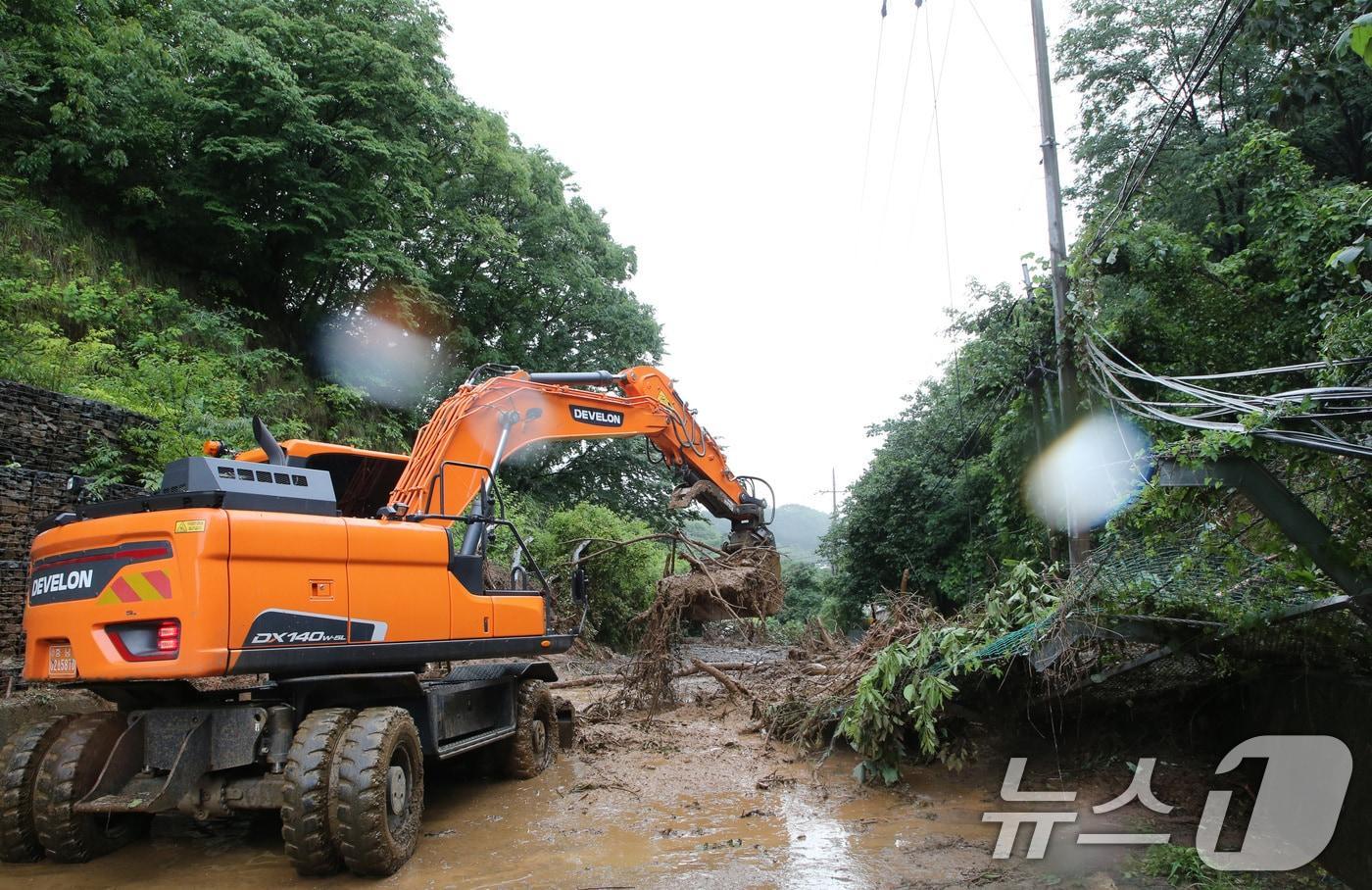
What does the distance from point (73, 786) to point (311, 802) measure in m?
1.55

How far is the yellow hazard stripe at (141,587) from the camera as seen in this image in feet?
15.6

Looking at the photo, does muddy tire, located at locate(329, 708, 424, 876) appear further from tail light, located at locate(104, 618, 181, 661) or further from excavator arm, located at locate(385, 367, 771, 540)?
excavator arm, located at locate(385, 367, 771, 540)

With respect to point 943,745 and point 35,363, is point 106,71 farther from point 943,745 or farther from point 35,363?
point 943,745

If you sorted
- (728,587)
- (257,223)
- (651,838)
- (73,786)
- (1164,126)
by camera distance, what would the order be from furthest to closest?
(257,223), (728,587), (1164,126), (651,838), (73,786)

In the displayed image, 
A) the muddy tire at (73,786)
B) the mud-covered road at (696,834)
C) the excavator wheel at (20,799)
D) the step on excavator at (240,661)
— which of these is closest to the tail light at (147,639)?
the step on excavator at (240,661)

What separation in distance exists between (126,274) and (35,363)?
224 inches

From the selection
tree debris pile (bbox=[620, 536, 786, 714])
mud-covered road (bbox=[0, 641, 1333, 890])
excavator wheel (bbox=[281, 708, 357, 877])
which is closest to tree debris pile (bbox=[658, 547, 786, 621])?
tree debris pile (bbox=[620, 536, 786, 714])

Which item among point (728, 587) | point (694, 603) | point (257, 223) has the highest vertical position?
point (257, 223)

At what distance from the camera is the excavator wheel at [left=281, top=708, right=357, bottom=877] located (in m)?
4.75

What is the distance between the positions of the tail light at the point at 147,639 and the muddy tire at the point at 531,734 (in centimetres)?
333

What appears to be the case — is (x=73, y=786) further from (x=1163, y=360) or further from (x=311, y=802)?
(x=1163, y=360)

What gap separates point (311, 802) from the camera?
4762 millimetres

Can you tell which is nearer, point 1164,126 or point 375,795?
point 375,795

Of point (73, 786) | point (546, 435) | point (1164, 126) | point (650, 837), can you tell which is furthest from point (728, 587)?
point (73, 786)
